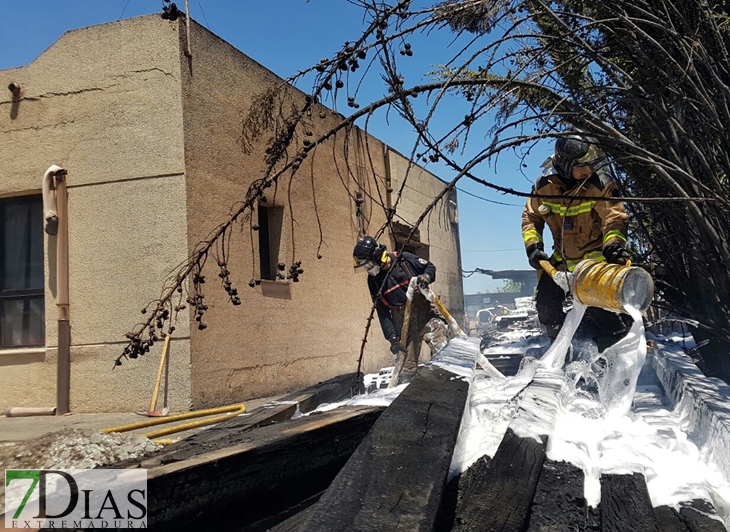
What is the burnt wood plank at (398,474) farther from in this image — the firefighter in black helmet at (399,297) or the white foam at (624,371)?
the firefighter in black helmet at (399,297)

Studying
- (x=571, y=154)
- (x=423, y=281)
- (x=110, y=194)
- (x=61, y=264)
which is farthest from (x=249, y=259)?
(x=571, y=154)

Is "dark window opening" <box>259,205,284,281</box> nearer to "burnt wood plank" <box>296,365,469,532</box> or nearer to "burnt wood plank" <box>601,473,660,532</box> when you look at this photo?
"burnt wood plank" <box>296,365,469,532</box>

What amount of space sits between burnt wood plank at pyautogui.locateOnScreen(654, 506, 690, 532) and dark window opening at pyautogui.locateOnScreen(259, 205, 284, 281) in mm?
5975

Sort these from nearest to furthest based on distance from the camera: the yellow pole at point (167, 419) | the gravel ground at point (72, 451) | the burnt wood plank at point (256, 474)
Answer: the burnt wood plank at point (256, 474), the gravel ground at point (72, 451), the yellow pole at point (167, 419)

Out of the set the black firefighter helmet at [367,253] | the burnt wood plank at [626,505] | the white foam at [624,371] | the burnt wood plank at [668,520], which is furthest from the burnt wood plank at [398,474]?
the black firefighter helmet at [367,253]

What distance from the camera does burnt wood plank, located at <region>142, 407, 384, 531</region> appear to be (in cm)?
189

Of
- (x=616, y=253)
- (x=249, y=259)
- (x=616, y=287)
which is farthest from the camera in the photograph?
(x=249, y=259)

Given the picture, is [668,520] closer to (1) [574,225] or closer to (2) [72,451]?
(2) [72,451]

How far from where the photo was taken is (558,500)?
1.78 m

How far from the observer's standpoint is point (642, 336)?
10.3 ft

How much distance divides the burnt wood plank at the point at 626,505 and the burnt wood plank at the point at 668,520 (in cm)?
10

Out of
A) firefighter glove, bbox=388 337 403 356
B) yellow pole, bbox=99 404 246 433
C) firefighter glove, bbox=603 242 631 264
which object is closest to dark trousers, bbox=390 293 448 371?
firefighter glove, bbox=388 337 403 356

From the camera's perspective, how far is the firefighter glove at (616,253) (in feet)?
12.5

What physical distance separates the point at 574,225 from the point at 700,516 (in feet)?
9.94
